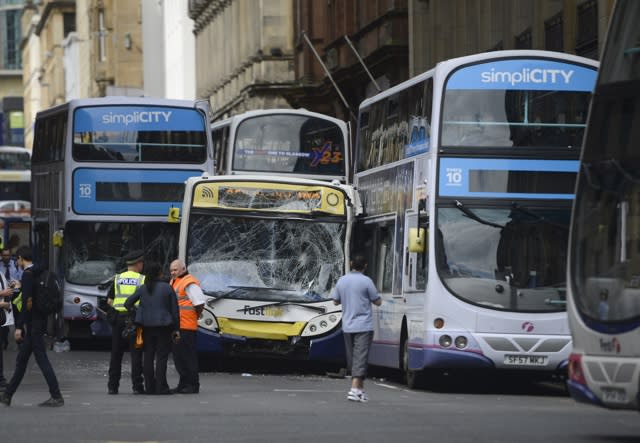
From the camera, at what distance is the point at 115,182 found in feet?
103

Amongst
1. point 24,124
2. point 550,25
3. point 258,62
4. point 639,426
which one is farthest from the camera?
point 24,124

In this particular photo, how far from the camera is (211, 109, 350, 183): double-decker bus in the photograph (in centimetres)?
3466

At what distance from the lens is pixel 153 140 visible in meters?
31.9

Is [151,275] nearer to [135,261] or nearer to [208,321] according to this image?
[135,261]

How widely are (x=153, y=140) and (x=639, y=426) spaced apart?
17.1 metres

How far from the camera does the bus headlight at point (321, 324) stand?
81.3 feet

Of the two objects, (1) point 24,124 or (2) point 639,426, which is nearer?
(2) point 639,426

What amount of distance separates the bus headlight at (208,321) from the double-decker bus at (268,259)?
0.01 metres

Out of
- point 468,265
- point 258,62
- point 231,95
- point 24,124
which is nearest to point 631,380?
point 468,265

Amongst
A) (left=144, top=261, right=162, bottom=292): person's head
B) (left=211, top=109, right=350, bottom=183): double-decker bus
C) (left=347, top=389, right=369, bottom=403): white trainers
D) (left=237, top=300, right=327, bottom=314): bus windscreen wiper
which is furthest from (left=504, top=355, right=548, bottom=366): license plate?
(left=211, top=109, right=350, bottom=183): double-decker bus

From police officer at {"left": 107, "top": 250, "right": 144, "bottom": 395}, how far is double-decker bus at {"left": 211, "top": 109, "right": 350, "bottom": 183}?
44.2 ft

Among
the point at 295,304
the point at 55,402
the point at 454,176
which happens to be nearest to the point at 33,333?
the point at 55,402

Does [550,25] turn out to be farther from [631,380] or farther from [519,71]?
[631,380]

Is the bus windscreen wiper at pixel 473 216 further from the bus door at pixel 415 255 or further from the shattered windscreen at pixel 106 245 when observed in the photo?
the shattered windscreen at pixel 106 245
